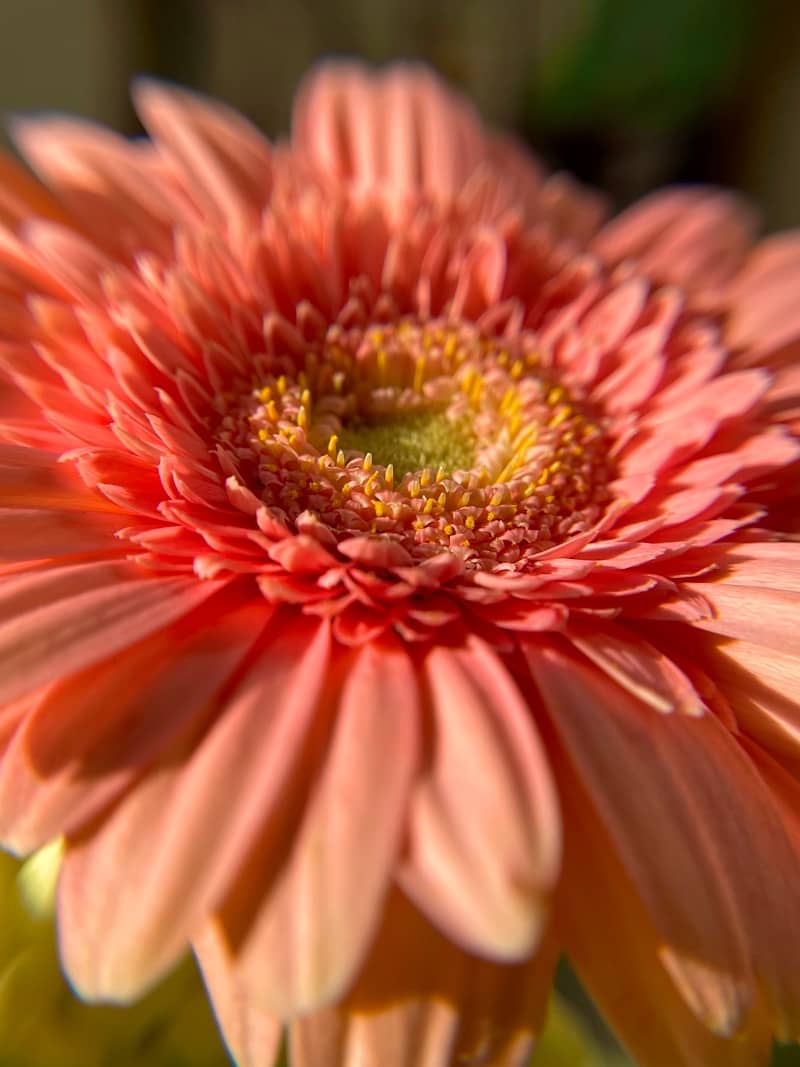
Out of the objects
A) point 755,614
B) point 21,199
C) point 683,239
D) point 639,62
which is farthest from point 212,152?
point 639,62

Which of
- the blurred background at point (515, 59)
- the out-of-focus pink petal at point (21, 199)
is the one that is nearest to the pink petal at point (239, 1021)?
the out-of-focus pink petal at point (21, 199)

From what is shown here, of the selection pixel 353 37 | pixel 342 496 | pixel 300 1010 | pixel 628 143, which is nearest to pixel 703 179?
pixel 628 143

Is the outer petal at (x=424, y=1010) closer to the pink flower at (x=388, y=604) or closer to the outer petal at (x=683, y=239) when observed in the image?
the pink flower at (x=388, y=604)

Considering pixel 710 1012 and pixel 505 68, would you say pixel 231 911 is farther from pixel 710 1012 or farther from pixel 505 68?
pixel 505 68

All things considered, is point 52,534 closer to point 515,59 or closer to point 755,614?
point 755,614

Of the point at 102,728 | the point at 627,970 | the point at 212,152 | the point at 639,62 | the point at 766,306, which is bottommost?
the point at 627,970

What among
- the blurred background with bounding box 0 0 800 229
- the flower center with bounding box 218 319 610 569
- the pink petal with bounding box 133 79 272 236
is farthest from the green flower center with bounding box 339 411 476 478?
the blurred background with bounding box 0 0 800 229

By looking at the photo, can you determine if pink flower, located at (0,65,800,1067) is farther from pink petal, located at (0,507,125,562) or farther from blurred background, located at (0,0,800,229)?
blurred background, located at (0,0,800,229)
